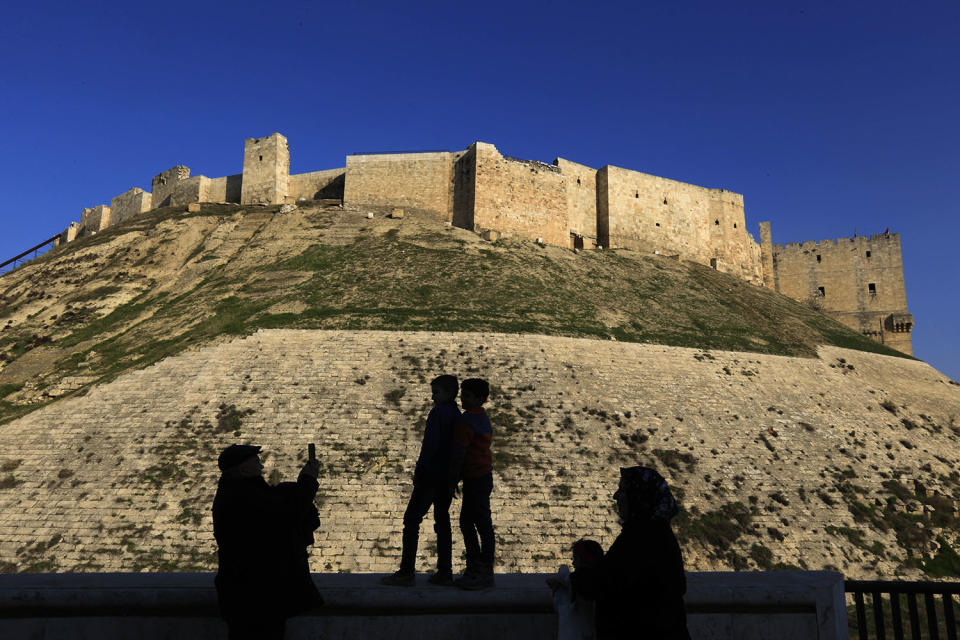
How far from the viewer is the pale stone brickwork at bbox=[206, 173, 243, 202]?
4631cm

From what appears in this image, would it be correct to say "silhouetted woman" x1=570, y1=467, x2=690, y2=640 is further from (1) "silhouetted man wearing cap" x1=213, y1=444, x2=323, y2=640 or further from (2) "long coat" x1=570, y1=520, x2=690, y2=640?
(1) "silhouetted man wearing cap" x1=213, y1=444, x2=323, y2=640

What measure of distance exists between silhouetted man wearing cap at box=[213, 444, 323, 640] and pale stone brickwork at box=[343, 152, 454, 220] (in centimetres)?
3826

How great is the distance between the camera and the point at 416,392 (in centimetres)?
2058

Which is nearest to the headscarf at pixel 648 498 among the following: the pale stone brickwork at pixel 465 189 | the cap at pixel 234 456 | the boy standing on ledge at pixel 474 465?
the boy standing on ledge at pixel 474 465

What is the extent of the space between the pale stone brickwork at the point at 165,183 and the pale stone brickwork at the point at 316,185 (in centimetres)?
1055

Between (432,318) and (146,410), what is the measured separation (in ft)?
37.5

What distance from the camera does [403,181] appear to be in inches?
1672

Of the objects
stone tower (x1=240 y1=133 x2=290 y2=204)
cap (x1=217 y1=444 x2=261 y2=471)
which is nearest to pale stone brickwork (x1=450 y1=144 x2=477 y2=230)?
stone tower (x1=240 y1=133 x2=290 y2=204)

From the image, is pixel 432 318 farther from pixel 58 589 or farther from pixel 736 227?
pixel 736 227

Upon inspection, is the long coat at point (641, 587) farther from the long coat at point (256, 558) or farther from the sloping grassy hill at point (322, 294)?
the sloping grassy hill at point (322, 294)

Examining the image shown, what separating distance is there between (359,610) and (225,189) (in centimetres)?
4801

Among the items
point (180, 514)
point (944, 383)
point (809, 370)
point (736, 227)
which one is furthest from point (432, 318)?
point (736, 227)

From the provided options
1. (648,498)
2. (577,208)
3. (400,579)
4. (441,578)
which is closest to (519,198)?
(577,208)

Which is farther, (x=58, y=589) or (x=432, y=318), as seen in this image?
(x=432, y=318)
